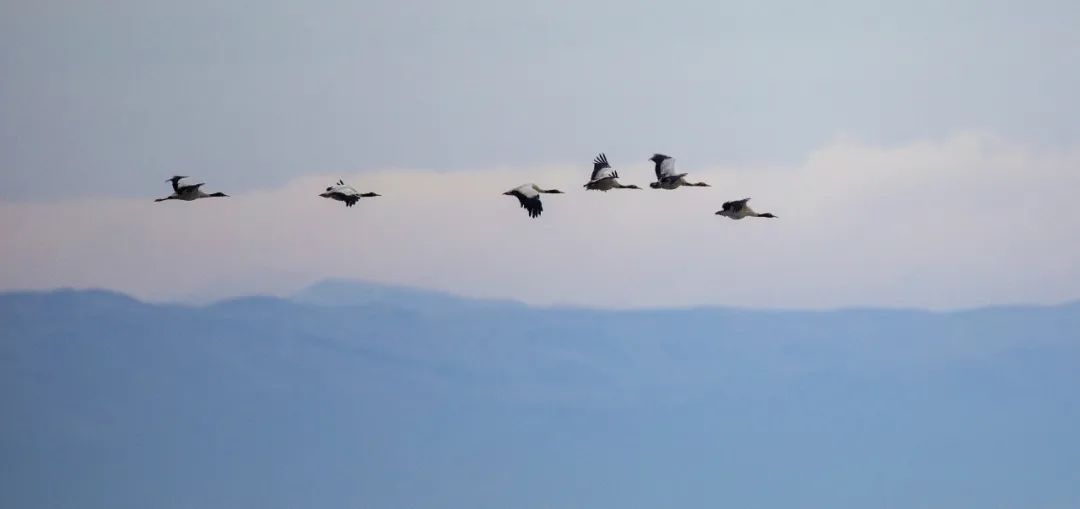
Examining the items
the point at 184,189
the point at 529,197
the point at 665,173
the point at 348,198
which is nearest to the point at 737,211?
the point at 665,173

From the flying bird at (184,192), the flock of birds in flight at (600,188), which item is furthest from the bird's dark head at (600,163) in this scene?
the flying bird at (184,192)

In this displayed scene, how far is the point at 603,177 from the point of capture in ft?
102

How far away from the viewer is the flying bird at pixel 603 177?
30827 mm

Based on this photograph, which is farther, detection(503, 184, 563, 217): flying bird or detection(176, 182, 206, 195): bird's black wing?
detection(176, 182, 206, 195): bird's black wing

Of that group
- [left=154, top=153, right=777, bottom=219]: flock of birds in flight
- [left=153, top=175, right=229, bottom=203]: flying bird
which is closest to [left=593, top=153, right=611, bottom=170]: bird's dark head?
[left=154, top=153, right=777, bottom=219]: flock of birds in flight

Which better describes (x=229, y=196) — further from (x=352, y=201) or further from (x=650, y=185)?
(x=650, y=185)

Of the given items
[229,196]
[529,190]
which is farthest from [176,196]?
[529,190]

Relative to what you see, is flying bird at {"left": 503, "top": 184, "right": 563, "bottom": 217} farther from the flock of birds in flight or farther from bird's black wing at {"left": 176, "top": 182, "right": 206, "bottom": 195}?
bird's black wing at {"left": 176, "top": 182, "right": 206, "bottom": 195}

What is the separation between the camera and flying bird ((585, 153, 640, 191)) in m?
30.8

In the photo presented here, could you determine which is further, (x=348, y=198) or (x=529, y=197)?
(x=348, y=198)

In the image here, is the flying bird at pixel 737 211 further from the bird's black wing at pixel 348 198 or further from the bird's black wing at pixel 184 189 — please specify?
the bird's black wing at pixel 184 189

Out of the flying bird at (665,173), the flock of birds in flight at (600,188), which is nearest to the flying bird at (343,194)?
the flock of birds in flight at (600,188)

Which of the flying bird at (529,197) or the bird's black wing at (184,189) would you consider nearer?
the flying bird at (529,197)

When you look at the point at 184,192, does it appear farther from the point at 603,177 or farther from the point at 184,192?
the point at 603,177
